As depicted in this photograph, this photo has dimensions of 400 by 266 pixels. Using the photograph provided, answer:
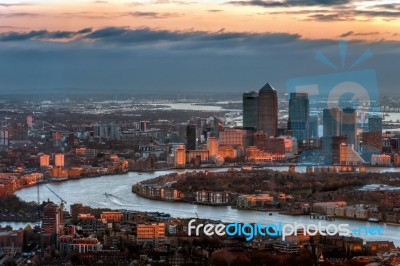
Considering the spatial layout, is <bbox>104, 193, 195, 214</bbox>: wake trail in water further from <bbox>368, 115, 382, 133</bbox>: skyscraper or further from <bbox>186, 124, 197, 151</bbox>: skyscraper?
<bbox>186, 124, 197, 151</bbox>: skyscraper

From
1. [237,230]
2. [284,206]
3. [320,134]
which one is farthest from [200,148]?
[237,230]

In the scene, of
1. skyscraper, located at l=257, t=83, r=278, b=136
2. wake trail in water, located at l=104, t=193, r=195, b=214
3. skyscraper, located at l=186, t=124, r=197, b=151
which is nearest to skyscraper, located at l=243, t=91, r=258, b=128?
skyscraper, located at l=257, t=83, r=278, b=136

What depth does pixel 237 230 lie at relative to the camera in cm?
877

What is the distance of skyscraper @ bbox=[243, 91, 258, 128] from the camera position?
17750 mm

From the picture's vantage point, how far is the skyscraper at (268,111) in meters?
17.0

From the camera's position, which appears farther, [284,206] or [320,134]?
[320,134]

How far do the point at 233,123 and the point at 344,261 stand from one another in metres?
10.7

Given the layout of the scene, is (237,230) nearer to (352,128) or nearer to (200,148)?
(352,128)

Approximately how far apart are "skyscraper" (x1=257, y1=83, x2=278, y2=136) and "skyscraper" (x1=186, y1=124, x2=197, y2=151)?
102 cm

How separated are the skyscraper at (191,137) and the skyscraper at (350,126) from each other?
293 cm

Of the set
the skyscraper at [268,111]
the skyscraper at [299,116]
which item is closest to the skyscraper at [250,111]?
the skyscraper at [268,111]

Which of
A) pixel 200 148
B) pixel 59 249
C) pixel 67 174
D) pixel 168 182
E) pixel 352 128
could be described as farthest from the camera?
pixel 200 148

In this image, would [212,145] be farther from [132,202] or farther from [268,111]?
[132,202]

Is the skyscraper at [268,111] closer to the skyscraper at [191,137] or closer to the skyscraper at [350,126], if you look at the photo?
the skyscraper at [191,137]
